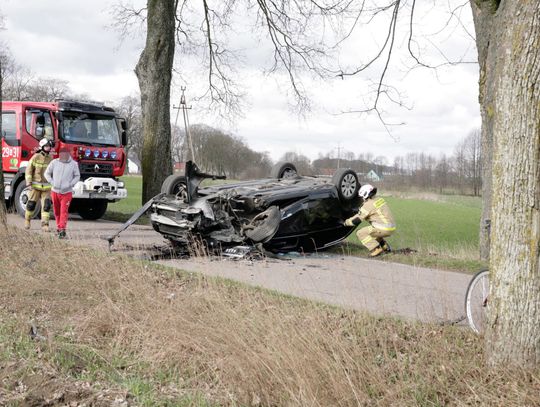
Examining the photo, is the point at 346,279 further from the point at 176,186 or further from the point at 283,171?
the point at 283,171

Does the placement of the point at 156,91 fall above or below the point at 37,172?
above

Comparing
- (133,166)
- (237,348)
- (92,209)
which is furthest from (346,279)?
(133,166)

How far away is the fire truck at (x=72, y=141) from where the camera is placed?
15.2 meters

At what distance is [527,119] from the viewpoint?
4.42 meters

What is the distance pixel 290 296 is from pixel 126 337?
1.77 m

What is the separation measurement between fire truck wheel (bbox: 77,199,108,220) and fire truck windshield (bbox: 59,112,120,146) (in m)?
1.60

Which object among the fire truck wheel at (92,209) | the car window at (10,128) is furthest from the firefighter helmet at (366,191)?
the car window at (10,128)

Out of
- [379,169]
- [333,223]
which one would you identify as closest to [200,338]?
[333,223]

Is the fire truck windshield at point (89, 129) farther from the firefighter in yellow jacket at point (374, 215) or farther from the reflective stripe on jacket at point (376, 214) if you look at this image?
the reflective stripe on jacket at point (376, 214)

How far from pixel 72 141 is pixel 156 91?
2578 millimetres

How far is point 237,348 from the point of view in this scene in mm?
5020

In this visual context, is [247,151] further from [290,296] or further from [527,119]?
[527,119]

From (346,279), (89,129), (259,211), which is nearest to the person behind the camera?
(346,279)

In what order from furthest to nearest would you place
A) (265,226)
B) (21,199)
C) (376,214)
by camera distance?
(21,199) < (376,214) < (265,226)
